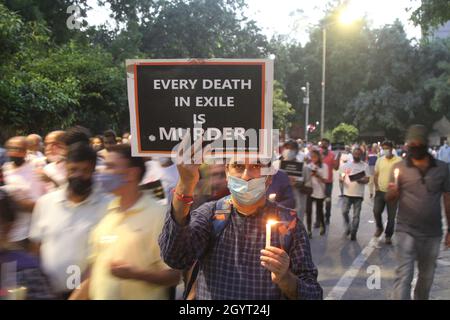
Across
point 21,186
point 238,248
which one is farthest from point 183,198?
point 21,186

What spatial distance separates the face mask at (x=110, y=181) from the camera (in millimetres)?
2986

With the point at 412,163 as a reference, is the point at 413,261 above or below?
below

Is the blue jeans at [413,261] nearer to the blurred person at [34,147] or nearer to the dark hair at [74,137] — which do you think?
the dark hair at [74,137]

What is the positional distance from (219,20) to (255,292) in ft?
67.2

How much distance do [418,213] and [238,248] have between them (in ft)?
9.21

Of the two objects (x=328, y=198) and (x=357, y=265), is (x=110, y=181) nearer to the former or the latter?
(x=357, y=265)

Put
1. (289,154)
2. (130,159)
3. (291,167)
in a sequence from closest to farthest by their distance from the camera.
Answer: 1. (130,159)
2. (291,167)
3. (289,154)

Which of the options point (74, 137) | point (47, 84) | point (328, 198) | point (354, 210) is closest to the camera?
point (74, 137)

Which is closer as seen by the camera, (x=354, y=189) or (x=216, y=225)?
(x=216, y=225)

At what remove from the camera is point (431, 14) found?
468 inches

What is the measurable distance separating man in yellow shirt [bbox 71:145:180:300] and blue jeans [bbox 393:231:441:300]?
A: 8.04 ft

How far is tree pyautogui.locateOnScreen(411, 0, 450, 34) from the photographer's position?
38.0 ft

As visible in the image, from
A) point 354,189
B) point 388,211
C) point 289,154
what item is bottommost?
point 388,211
